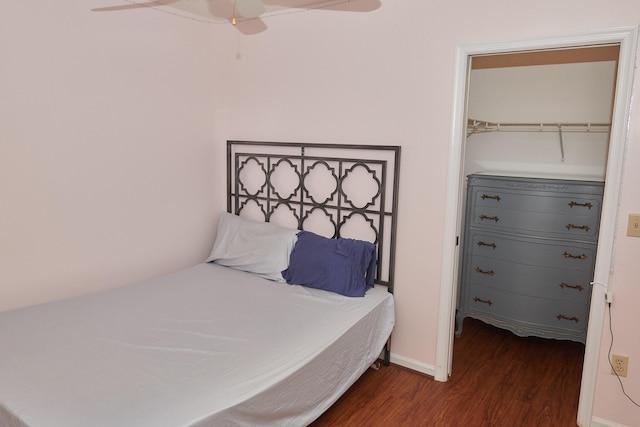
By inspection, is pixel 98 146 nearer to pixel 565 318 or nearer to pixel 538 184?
pixel 538 184

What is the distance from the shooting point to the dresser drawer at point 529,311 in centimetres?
310

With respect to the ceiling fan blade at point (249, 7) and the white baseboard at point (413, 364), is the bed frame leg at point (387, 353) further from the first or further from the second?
the ceiling fan blade at point (249, 7)

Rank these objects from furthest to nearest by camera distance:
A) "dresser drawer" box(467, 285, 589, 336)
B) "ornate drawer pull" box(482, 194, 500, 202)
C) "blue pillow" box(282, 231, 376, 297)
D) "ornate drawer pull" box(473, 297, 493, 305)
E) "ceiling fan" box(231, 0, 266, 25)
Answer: "ornate drawer pull" box(473, 297, 493, 305) < "ornate drawer pull" box(482, 194, 500, 202) < "dresser drawer" box(467, 285, 589, 336) < "blue pillow" box(282, 231, 376, 297) < "ceiling fan" box(231, 0, 266, 25)

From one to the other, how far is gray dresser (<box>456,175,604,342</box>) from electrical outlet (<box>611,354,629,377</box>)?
31.7 inches

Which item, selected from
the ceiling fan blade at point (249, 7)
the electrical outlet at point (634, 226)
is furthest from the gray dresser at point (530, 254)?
the ceiling fan blade at point (249, 7)

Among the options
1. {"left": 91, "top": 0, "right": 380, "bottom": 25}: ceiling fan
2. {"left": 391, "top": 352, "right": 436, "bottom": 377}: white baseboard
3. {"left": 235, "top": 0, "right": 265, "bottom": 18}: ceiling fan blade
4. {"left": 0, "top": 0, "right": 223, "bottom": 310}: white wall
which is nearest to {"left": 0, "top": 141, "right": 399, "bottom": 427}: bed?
{"left": 391, "top": 352, "right": 436, "bottom": 377}: white baseboard

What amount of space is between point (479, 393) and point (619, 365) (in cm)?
75

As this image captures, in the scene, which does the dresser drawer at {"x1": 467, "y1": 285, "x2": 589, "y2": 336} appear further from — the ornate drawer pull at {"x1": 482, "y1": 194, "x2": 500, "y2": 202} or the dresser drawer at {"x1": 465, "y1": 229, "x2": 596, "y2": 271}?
the ornate drawer pull at {"x1": 482, "y1": 194, "x2": 500, "y2": 202}

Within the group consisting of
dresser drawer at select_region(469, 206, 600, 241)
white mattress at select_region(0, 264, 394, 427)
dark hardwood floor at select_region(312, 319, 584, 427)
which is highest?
dresser drawer at select_region(469, 206, 600, 241)

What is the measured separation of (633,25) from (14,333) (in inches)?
126

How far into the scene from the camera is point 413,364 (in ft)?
9.59

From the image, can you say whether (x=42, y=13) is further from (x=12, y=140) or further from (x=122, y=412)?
(x=122, y=412)

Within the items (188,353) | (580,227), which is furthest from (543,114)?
(188,353)

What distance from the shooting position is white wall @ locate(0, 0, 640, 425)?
2371 millimetres
